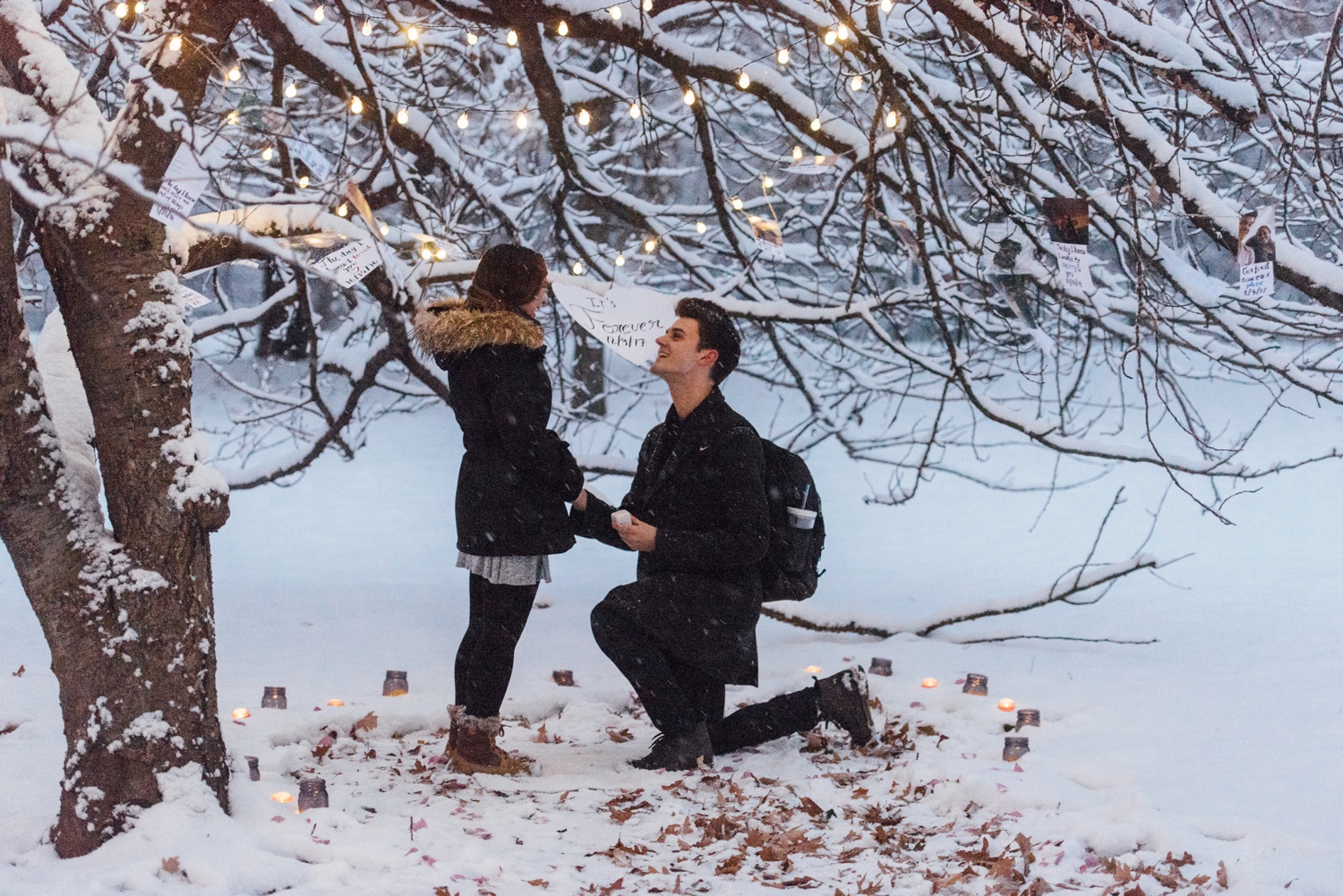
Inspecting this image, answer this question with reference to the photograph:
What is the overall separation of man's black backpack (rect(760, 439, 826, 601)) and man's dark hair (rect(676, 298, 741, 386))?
0.26 meters

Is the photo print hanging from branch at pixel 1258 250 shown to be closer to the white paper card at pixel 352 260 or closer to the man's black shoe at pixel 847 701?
the man's black shoe at pixel 847 701

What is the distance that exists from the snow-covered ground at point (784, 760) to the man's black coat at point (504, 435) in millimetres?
721

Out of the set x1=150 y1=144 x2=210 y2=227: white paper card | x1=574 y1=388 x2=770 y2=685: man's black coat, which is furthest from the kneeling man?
x1=150 y1=144 x2=210 y2=227: white paper card

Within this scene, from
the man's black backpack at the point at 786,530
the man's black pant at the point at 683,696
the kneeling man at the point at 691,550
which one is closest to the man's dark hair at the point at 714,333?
the kneeling man at the point at 691,550

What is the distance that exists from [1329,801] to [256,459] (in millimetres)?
10549

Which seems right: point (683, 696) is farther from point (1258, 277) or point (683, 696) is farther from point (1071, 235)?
point (1258, 277)

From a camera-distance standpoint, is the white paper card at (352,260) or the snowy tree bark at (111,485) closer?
the snowy tree bark at (111,485)

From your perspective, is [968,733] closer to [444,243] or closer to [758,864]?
[758,864]

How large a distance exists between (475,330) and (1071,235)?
181 cm

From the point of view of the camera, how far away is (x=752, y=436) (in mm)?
3545

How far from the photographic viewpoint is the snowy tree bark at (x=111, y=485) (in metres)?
2.54

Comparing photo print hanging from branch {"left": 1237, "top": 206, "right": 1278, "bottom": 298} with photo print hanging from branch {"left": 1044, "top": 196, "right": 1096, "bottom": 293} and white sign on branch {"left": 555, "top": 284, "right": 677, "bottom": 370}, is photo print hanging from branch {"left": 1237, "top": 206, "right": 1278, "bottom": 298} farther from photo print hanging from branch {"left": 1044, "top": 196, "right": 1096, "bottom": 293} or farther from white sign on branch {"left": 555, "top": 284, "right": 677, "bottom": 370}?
white sign on branch {"left": 555, "top": 284, "right": 677, "bottom": 370}

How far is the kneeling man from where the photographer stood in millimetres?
3480

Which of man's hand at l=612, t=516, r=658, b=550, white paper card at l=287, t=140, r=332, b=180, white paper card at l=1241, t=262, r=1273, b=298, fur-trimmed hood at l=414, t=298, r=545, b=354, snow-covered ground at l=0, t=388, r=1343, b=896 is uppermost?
white paper card at l=287, t=140, r=332, b=180
